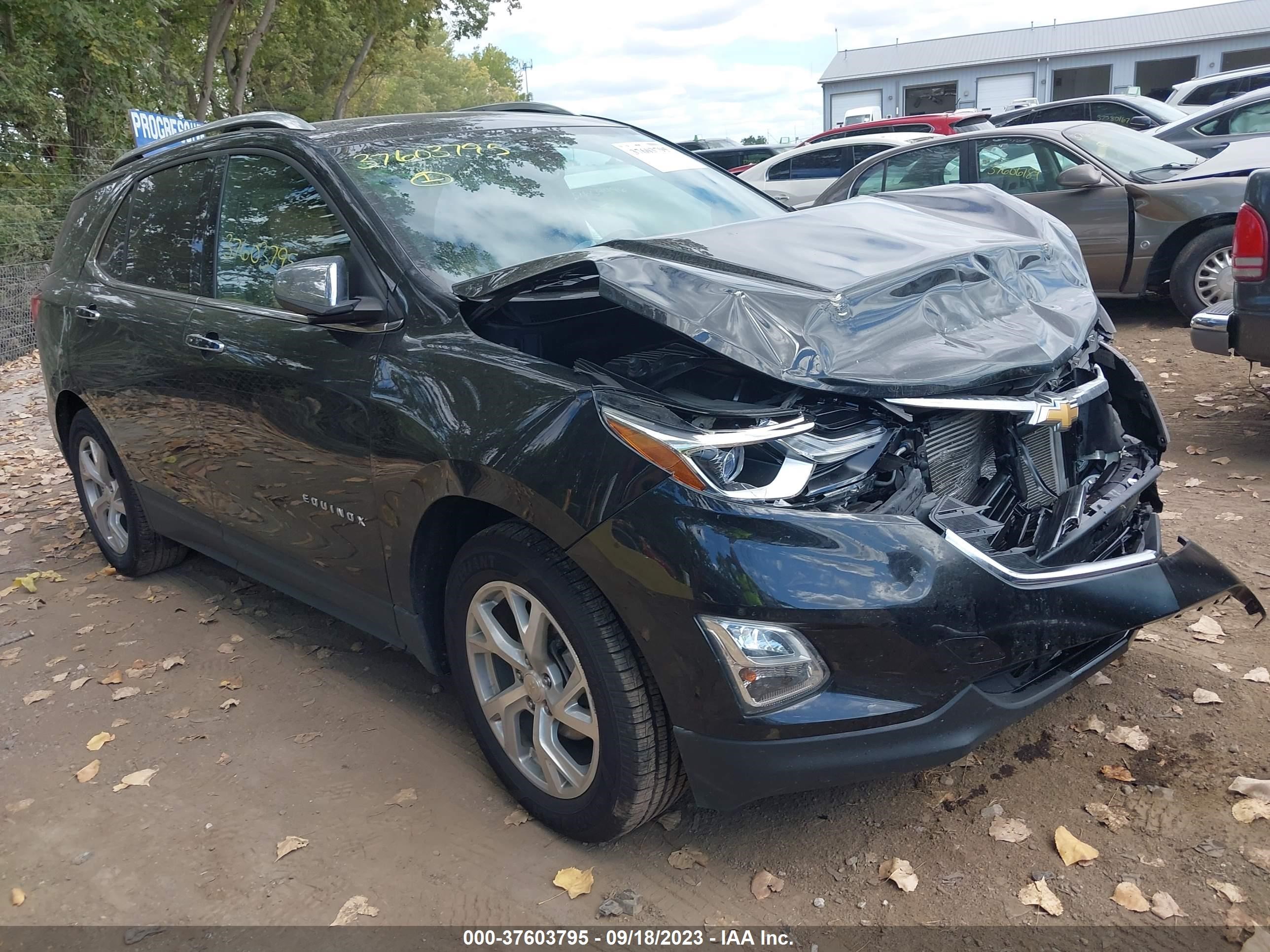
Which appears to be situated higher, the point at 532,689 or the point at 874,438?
the point at 874,438

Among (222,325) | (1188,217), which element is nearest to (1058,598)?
(222,325)

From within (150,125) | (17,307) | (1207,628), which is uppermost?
(150,125)

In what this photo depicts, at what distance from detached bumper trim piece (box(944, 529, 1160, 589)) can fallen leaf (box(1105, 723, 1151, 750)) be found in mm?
734

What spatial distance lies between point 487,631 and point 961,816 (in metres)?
1.39

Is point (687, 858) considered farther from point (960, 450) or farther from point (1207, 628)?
point (1207, 628)

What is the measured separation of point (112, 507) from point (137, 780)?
2.15 meters

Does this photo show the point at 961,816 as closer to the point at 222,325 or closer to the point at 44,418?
the point at 222,325

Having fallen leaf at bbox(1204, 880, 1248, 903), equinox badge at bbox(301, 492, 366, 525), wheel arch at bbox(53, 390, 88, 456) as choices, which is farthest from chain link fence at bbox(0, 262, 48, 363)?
fallen leaf at bbox(1204, 880, 1248, 903)

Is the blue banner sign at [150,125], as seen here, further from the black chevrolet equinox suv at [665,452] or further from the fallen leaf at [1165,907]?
the fallen leaf at [1165,907]

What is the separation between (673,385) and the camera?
2.71 metres

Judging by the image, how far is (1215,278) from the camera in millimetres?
8055

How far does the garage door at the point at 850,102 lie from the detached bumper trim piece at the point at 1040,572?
48.0 m

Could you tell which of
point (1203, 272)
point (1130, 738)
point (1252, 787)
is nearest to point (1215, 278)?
point (1203, 272)

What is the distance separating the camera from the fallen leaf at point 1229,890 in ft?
8.21
